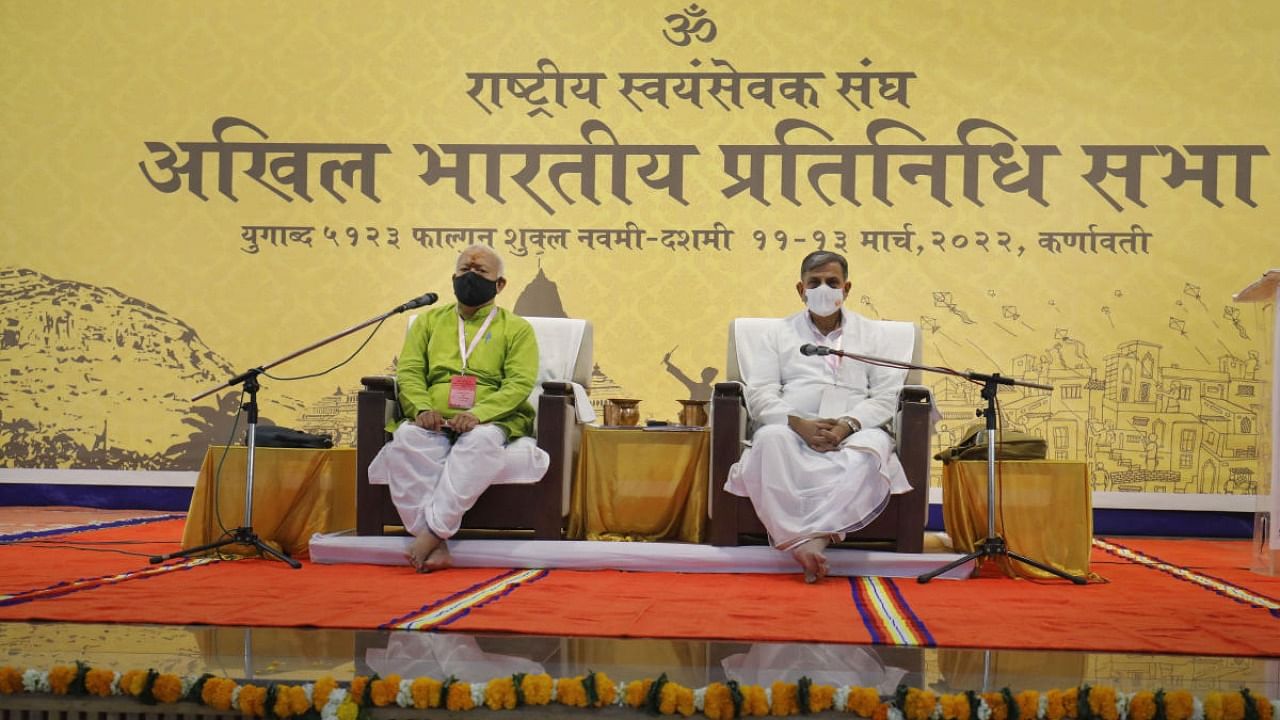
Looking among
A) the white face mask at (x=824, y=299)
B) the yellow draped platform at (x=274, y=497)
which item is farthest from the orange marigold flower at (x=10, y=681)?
the white face mask at (x=824, y=299)

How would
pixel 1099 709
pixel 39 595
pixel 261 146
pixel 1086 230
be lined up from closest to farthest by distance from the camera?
1. pixel 1099 709
2. pixel 39 595
3. pixel 1086 230
4. pixel 261 146

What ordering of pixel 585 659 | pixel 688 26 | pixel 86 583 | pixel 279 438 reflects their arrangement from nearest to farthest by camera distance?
pixel 585 659 < pixel 86 583 < pixel 279 438 < pixel 688 26

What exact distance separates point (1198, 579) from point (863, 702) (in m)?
2.42

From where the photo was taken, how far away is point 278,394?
605 cm

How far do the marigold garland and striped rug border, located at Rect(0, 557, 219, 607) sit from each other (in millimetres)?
1036

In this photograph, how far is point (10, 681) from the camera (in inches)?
82.3

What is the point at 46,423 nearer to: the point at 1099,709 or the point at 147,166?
the point at 147,166

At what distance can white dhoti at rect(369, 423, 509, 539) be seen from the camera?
12.6 feet

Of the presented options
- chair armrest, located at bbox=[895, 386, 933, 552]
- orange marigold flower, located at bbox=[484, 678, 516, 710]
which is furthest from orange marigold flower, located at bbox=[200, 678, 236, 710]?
chair armrest, located at bbox=[895, 386, 933, 552]

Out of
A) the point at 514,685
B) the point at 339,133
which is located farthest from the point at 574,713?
the point at 339,133

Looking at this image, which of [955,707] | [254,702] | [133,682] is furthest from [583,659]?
[133,682]

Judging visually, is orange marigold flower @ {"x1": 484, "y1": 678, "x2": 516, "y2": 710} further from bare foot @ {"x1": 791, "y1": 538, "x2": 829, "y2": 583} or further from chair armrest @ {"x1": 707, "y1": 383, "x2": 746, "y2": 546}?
chair armrest @ {"x1": 707, "y1": 383, "x2": 746, "y2": 546}

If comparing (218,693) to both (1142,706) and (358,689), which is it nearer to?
(358,689)

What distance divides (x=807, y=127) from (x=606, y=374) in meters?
1.71
